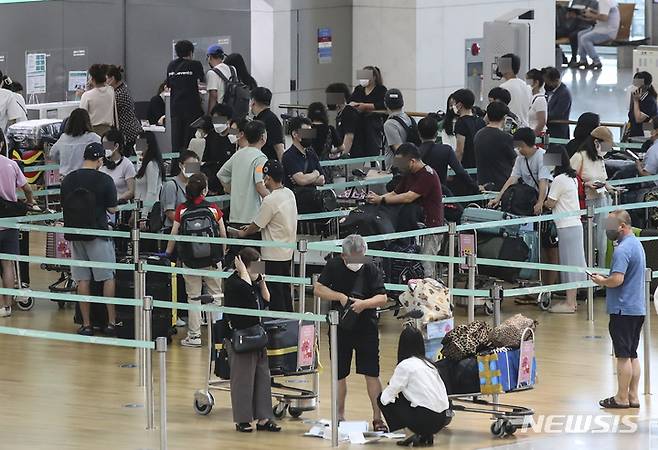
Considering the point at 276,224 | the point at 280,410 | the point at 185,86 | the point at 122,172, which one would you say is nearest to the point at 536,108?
the point at 185,86

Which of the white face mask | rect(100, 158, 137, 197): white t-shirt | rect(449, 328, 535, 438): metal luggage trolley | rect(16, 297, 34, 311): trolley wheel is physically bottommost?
rect(449, 328, 535, 438): metal luggage trolley

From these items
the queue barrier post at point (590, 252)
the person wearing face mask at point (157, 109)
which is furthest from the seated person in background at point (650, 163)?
the person wearing face mask at point (157, 109)

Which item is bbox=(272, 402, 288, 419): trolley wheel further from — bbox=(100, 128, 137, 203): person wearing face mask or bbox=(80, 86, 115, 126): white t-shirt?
bbox=(80, 86, 115, 126): white t-shirt

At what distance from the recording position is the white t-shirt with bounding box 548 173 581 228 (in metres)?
15.4

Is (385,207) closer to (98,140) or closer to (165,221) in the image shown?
(165,221)

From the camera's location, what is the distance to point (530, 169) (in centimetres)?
1579

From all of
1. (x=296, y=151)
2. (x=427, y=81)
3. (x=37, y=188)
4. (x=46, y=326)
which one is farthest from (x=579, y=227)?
(x=427, y=81)

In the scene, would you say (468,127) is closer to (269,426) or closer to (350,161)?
(350,161)

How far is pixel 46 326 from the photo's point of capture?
15234 mm

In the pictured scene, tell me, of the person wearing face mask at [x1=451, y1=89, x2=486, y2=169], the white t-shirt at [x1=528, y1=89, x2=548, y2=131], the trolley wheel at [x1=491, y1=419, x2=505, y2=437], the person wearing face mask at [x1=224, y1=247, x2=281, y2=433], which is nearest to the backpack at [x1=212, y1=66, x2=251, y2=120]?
the person wearing face mask at [x1=451, y1=89, x2=486, y2=169]

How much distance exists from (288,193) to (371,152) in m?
5.18

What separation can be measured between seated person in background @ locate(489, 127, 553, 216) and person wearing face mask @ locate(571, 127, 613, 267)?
0.56 m

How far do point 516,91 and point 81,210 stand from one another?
6775 millimetres

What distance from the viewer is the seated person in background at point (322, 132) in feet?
57.7
